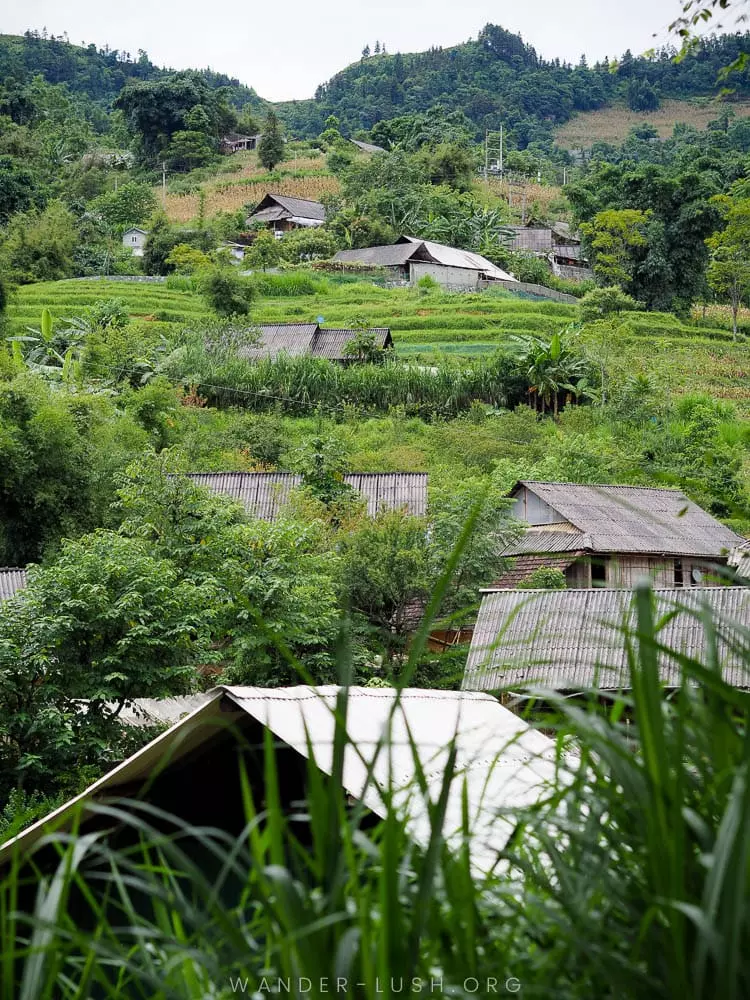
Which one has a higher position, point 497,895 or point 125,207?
point 125,207

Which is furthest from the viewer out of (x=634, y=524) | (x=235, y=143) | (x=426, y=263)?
(x=235, y=143)

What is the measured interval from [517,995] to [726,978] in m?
0.31

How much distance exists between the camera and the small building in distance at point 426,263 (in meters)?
44.2

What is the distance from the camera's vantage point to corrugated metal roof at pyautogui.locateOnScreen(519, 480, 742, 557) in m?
19.2

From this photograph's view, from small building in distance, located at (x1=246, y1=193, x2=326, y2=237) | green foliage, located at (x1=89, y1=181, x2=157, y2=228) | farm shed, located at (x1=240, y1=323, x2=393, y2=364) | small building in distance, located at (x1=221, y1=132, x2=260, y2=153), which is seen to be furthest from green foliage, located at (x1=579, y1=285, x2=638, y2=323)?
small building in distance, located at (x1=221, y1=132, x2=260, y2=153)

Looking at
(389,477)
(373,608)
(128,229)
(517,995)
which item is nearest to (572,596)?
(373,608)

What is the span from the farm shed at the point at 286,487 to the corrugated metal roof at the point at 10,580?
15.6ft

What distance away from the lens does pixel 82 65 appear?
11662 cm

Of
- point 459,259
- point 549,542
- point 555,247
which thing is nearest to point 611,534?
point 549,542

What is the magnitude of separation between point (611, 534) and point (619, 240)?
2546 centimetres

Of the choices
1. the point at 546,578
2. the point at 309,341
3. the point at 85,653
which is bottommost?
the point at 546,578

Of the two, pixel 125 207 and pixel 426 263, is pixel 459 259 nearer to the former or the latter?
pixel 426 263

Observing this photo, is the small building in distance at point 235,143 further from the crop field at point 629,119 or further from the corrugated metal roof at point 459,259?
the crop field at point 629,119

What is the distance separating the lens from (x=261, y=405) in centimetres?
2928
